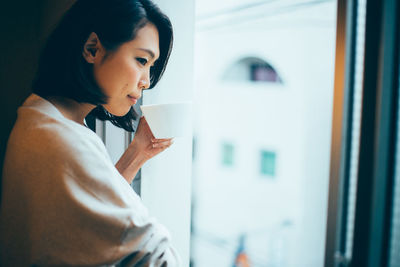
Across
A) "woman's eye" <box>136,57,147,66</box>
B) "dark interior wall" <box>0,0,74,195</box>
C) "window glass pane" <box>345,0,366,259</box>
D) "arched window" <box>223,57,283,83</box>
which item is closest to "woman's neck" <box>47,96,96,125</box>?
"woman's eye" <box>136,57,147,66</box>

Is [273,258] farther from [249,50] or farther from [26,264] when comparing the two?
[26,264]

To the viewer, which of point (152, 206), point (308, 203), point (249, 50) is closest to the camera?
point (152, 206)

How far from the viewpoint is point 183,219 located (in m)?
1.01

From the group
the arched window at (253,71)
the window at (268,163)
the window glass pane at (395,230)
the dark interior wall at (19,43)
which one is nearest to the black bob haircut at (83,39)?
the dark interior wall at (19,43)

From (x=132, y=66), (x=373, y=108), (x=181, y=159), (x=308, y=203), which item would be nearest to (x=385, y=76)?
(x=373, y=108)

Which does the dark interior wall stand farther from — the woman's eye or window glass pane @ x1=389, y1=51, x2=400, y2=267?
window glass pane @ x1=389, y1=51, x2=400, y2=267

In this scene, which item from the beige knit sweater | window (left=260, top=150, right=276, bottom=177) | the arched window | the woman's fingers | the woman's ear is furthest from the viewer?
the arched window

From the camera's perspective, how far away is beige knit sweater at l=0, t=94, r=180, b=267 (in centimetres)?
52

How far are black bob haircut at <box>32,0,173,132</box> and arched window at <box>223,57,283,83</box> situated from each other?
7.23 meters

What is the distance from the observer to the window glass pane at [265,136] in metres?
5.57

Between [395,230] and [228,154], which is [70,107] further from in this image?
[228,154]

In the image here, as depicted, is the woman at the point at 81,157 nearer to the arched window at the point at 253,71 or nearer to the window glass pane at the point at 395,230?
the window glass pane at the point at 395,230

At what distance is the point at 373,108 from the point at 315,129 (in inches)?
218

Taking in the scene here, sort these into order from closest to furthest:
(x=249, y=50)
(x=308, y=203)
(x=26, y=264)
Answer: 1. (x=26, y=264)
2. (x=308, y=203)
3. (x=249, y=50)
